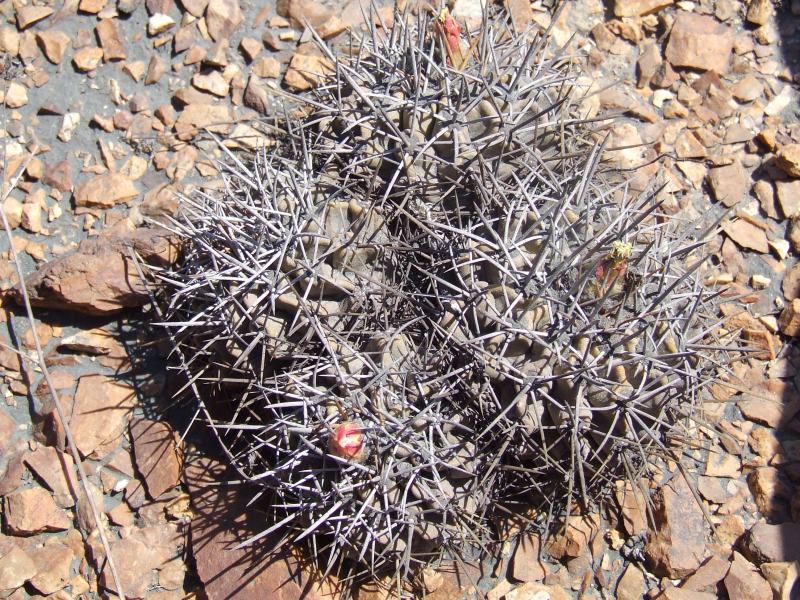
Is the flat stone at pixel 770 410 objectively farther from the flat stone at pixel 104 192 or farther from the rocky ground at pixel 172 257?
the flat stone at pixel 104 192

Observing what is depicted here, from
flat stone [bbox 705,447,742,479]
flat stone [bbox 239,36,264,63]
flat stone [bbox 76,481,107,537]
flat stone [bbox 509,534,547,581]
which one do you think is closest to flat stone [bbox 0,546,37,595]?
flat stone [bbox 76,481,107,537]

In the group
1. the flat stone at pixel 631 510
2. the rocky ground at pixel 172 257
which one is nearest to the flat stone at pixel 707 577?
the rocky ground at pixel 172 257

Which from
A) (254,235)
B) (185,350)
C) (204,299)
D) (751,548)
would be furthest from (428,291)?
(751,548)

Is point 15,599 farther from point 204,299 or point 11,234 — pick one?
point 11,234

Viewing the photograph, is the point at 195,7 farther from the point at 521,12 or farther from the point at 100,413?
the point at 100,413

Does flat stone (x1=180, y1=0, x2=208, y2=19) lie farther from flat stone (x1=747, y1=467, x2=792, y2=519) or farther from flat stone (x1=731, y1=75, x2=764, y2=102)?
flat stone (x1=747, y1=467, x2=792, y2=519)

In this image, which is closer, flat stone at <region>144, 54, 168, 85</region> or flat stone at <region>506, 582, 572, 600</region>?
flat stone at <region>506, 582, 572, 600</region>

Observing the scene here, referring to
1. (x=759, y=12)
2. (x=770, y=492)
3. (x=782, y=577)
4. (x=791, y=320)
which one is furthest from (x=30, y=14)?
(x=782, y=577)
